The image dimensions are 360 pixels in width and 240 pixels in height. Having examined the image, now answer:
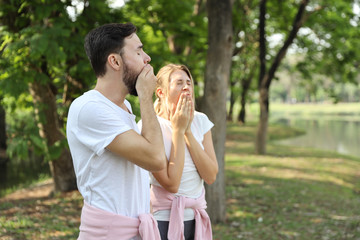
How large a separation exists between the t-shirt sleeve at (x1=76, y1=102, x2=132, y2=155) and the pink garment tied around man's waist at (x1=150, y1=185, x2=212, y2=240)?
94 centimetres

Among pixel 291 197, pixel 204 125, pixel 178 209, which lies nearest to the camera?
pixel 178 209

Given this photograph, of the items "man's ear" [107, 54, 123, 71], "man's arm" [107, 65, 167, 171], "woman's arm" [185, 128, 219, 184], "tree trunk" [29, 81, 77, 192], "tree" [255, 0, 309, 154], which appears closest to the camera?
"man's arm" [107, 65, 167, 171]

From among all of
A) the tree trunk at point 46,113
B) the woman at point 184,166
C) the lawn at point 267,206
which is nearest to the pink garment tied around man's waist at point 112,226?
the woman at point 184,166

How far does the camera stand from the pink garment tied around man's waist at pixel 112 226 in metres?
1.95

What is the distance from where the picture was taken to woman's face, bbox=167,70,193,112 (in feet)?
8.89

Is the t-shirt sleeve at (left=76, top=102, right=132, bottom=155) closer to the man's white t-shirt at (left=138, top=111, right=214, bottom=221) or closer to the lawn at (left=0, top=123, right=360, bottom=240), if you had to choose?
the man's white t-shirt at (left=138, top=111, right=214, bottom=221)

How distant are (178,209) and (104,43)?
120 centimetres

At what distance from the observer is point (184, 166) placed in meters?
2.71

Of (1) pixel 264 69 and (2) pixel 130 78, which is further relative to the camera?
(1) pixel 264 69

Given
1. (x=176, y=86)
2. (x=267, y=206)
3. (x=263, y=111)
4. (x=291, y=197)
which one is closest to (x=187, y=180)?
(x=176, y=86)

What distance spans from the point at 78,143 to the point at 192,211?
1091mm

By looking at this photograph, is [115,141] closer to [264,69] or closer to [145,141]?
[145,141]

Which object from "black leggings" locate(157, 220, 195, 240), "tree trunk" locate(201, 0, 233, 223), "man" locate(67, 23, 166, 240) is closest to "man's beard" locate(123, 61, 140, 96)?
"man" locate(67, 23, 166, 240)

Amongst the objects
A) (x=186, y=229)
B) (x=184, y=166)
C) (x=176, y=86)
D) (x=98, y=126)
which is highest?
(x=176, y=86)
